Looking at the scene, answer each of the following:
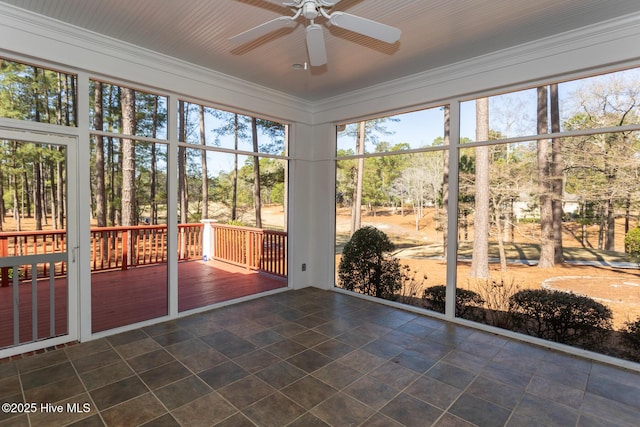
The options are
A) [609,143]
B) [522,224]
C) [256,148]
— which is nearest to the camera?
[609,143]

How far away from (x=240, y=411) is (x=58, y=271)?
242cm

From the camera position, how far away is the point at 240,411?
2.24 meters

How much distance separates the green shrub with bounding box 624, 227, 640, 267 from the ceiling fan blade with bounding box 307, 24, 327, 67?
10.2 ft

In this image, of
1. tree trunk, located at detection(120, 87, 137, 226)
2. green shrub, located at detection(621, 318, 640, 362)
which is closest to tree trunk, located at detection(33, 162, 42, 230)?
tree trunk, located at detection(120, 87, 137, 226)

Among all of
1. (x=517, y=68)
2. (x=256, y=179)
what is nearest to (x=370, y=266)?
(x=256, y=179)

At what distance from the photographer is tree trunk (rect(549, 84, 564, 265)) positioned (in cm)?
328

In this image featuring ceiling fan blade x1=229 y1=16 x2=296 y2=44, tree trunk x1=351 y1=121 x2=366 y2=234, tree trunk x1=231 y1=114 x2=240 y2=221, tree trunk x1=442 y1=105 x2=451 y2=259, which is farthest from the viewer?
tree trunk x1=351 y1=121 x2=366 y2=234

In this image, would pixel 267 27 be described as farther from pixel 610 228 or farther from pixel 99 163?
pixel 610 228

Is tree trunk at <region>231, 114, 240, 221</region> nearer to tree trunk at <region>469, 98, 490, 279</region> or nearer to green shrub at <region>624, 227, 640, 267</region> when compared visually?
tree trunk at <region>469, 98, 490, 279</region>

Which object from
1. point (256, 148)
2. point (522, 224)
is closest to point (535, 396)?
point (522, 224)

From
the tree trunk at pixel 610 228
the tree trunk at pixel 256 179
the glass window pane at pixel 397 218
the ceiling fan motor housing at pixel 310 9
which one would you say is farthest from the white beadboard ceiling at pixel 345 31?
the tree trunk at pixel 610 228

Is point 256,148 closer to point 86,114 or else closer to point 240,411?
point 86,114

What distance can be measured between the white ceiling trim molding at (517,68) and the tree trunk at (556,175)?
26 centimetres

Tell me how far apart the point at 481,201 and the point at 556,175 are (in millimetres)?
767
